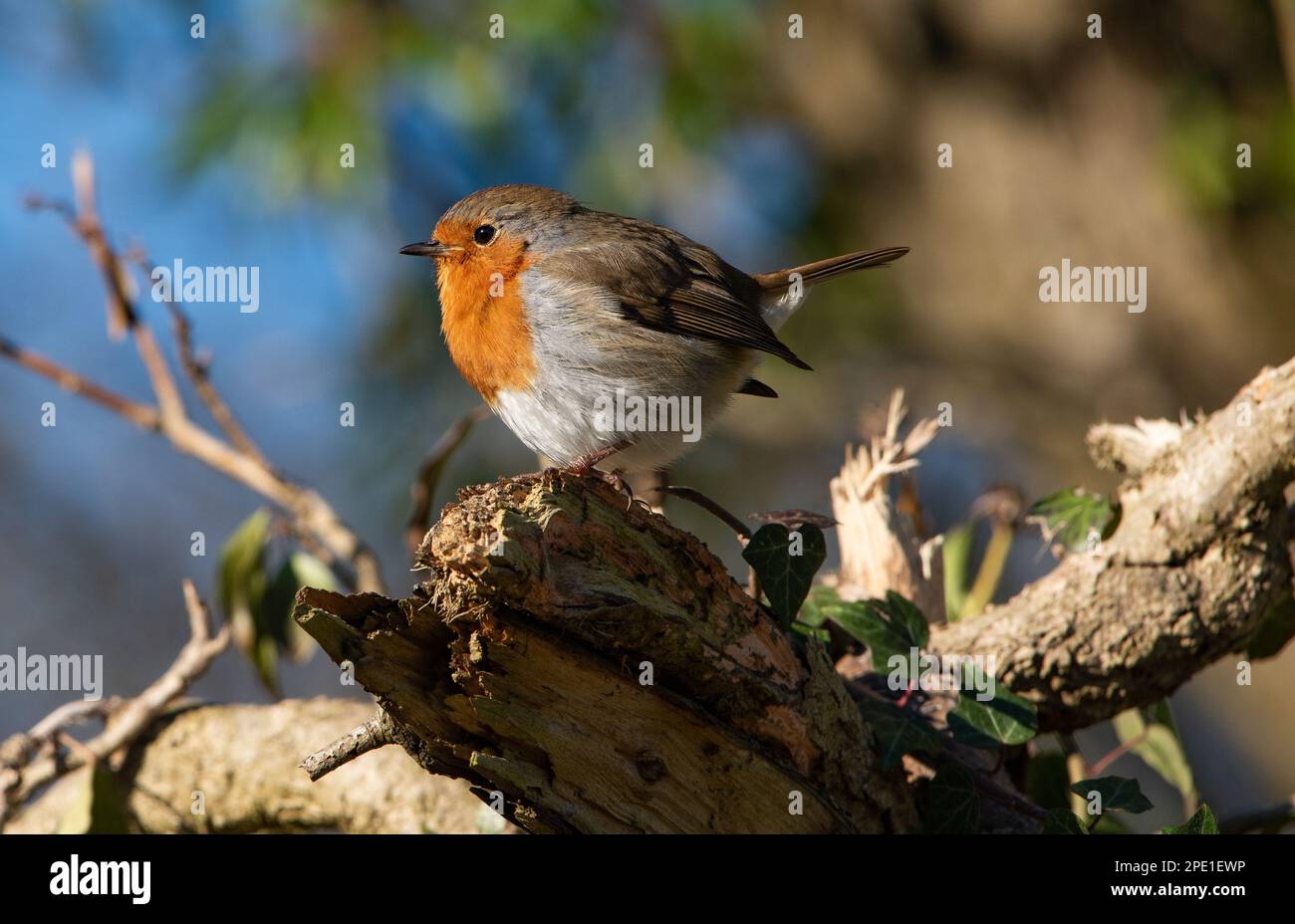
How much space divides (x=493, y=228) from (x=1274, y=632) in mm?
2078

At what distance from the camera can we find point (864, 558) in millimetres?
3027

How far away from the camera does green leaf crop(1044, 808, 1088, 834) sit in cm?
202

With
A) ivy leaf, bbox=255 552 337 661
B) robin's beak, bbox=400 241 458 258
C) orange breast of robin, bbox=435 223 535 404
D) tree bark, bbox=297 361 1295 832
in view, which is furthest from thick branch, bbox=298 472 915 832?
ivy leaf, bbox=255 552 337 661

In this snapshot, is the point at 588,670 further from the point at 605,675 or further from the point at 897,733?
the point at 897,733

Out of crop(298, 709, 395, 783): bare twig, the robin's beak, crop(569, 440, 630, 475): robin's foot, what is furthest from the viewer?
the robin's beak

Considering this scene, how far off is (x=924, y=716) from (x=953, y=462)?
5273mm

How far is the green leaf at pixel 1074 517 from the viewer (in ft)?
9.04

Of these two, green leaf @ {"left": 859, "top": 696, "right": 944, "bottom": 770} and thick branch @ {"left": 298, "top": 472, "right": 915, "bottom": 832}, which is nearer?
thick branch @ {"left": 298, "top": 472, "right": 915, "bottom": 832}

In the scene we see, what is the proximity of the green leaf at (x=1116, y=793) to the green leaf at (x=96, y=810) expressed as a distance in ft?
6.53

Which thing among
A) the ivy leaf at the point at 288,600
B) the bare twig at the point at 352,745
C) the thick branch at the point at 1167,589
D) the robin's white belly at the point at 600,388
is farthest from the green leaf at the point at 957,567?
the bare twig at the point at 352,745

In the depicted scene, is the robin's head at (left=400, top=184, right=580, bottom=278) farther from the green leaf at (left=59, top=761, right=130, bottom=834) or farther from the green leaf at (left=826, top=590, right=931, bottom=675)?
the green leaf at (left=59, top=761, right=130, bottom=834)

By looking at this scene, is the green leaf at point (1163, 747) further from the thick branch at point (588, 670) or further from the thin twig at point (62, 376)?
the thin twig at point (62, 376)

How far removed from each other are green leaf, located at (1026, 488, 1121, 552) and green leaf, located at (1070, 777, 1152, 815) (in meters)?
0.64

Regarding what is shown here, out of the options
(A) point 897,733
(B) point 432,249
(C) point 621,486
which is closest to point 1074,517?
(A) point 897,733
